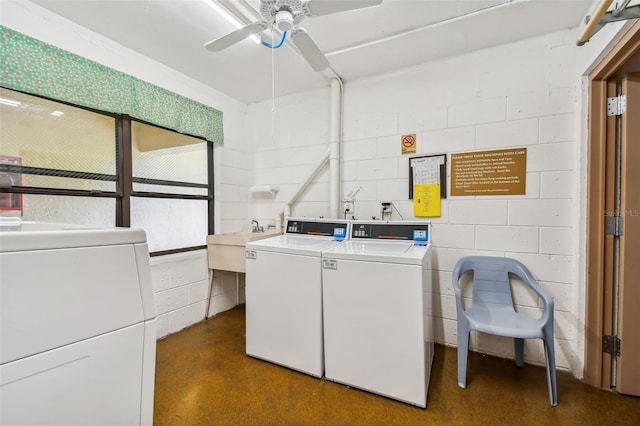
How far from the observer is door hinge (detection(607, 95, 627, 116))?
1713 millimetres

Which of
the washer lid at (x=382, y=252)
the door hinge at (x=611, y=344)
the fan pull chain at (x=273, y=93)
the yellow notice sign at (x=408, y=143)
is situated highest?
the fan pull chain at (x=273, y=93)

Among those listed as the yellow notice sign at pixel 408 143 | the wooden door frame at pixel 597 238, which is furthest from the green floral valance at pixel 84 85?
the wooden door frame at pixel 597 238

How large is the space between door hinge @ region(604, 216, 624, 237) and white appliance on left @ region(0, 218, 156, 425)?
250cm

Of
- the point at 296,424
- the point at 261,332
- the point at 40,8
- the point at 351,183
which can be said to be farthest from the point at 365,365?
the point at 40,8

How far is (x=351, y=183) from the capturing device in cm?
274

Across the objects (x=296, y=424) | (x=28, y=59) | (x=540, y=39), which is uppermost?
(x=540, y=39)

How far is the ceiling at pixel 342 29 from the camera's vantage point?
1.76 meters

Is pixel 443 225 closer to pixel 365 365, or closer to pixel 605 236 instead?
pixel 605 236

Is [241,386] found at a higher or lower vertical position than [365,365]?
lower

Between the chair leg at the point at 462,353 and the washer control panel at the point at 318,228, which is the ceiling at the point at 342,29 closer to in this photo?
the washer control panel at the point at 318,228

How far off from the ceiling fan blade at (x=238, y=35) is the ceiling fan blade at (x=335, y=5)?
29 centimetres

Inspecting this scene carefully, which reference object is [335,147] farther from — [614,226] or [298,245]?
[614,226]

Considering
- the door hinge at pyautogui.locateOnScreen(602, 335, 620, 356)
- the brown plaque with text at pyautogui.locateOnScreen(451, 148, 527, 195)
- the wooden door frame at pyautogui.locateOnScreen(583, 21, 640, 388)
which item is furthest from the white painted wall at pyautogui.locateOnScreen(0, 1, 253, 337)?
the door hinge at pyautogui.locateOnScreen(602, 335, 620, 356)

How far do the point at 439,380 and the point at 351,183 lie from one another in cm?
174
